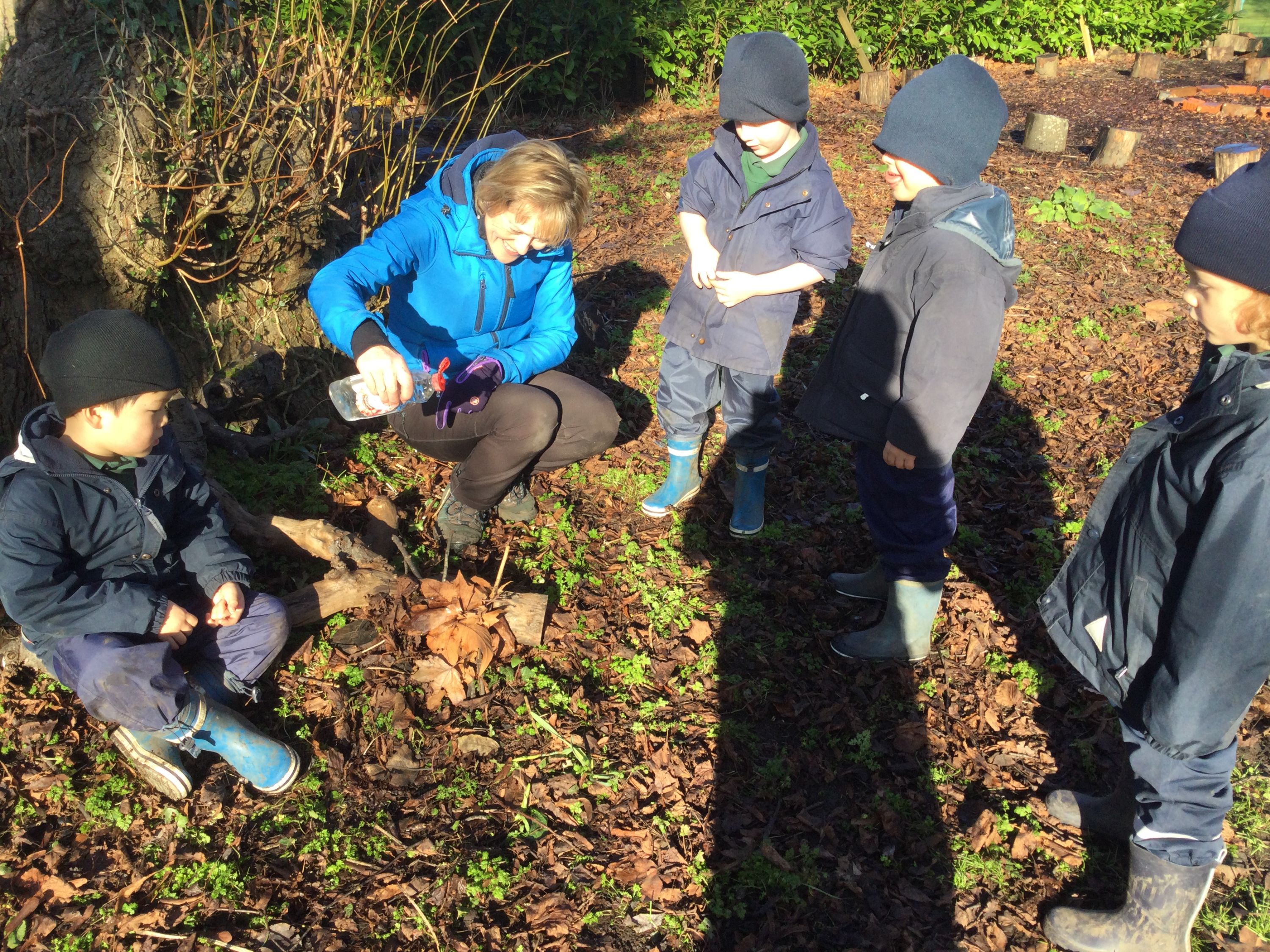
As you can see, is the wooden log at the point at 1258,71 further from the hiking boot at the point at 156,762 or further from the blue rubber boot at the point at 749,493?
the hiking boot at the point at 156,762

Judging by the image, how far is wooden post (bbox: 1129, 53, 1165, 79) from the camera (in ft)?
42.6

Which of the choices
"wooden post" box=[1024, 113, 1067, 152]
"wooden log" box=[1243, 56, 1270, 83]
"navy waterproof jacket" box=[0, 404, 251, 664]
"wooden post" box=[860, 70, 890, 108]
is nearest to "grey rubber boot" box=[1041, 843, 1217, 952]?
"navy waterproof jacket" box=[0, 404, 251, 664]

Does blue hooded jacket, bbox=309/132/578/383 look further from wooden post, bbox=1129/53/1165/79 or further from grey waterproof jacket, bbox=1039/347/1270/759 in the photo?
wooden post, bbox=1129/53/1165/79

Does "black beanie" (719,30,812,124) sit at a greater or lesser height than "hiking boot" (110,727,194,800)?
greater

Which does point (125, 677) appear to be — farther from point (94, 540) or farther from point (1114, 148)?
point (1114, 148)

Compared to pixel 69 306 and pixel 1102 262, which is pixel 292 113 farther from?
pixel 1102 262

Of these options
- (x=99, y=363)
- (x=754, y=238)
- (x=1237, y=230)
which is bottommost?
(x=99, y=363)

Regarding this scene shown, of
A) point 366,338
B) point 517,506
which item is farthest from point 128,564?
point 517,506

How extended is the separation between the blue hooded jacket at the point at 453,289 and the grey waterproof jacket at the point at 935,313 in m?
1.36

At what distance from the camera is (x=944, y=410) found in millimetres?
2859

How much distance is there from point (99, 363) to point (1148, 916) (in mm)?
3403

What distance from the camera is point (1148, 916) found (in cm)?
243

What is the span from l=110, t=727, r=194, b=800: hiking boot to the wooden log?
1606cm

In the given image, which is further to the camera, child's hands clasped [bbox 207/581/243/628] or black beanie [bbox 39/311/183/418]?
child's hands clasped [bbox 207/581/243/628]
